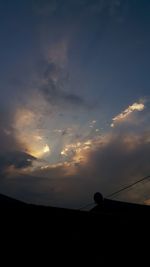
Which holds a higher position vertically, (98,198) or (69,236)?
(98,198)

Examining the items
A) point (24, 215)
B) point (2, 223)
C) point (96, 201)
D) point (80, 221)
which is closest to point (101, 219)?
point (80, 221)

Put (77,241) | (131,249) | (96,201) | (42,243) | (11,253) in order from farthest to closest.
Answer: (96,201)
(131,249)
(77,241)
(42,243)
(11,253)

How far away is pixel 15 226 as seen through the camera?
28.2 feet

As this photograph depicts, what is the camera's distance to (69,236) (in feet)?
31.3

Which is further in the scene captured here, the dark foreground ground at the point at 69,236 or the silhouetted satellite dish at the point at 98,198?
the silhouetted satellite dish at the point at 98,198

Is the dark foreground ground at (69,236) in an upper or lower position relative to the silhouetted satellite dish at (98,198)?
lower

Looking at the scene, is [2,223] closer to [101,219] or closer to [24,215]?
[24,215]

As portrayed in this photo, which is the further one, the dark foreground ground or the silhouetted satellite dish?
the silhouetted satellite dish

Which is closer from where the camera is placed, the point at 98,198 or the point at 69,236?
the point at 69,236

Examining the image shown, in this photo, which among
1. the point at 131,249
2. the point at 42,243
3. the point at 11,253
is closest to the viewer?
the point at 11,253

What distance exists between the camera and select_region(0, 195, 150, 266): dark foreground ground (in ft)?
27.9

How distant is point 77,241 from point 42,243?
1.50 m

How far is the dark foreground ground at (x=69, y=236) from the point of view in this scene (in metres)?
8.49

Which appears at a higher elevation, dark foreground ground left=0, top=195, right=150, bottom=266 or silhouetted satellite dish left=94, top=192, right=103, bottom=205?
silhouetted satellite dish left=94, top=192, right=103, bottom=205
